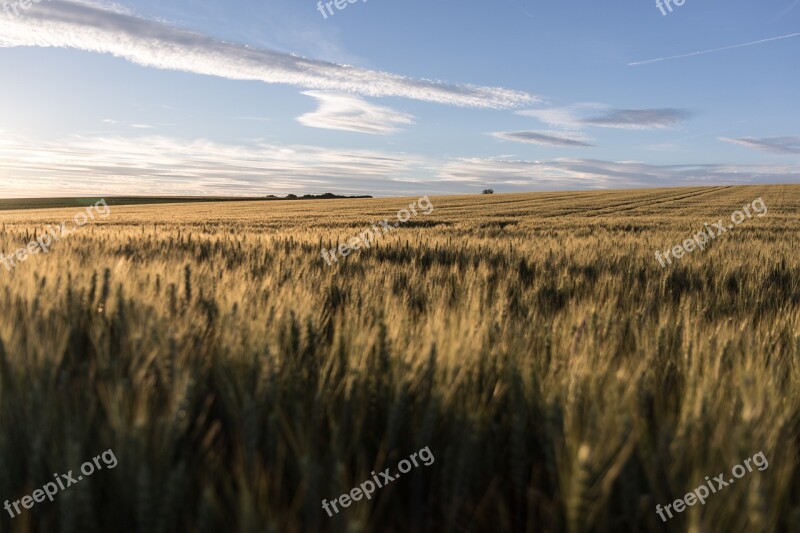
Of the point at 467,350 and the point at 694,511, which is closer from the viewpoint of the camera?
Result: the point at 694,511

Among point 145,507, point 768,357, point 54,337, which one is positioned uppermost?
point 54,337

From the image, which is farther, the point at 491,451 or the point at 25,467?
the point at 491,451

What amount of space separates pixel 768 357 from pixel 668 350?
426 mm

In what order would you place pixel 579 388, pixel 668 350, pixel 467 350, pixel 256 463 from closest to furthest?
pixel 256 463, pixel 579 388, pixel 467 350, pixel 668 350

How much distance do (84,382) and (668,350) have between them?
194cm

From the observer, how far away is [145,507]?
0.98m

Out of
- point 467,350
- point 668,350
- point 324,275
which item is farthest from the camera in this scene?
point 324,275

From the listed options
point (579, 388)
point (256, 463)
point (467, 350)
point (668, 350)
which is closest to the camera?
point (256, 463)

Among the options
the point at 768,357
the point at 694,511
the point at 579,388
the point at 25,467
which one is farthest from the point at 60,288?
the point at 768,357

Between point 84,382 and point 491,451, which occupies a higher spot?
point 84,382

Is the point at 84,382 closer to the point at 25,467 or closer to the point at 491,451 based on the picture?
the point at 25,467

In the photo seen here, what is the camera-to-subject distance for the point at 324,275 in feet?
11.7

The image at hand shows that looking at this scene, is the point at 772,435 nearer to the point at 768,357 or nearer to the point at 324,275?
the point at 768,357

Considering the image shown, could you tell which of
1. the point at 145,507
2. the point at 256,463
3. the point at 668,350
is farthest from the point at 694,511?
the point at 668,350
